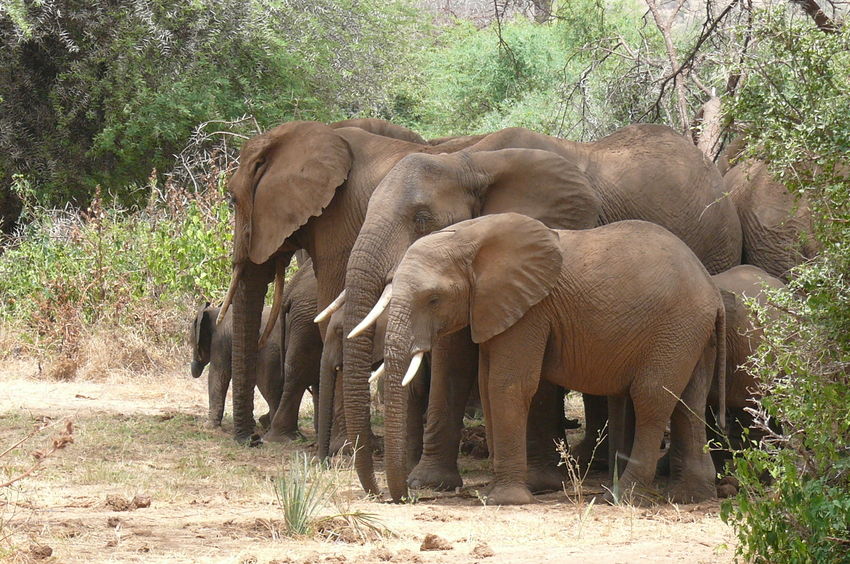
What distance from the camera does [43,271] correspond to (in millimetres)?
14258

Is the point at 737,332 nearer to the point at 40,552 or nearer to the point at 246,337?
the point at 246,337

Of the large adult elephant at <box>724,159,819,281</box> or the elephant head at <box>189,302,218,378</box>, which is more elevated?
the large adult elephant at <box>724,159,819,281</box>

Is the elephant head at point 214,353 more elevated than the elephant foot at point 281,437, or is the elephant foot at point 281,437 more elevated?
the elephant head at point 214,353

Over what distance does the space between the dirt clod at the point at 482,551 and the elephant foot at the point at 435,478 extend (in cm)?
223

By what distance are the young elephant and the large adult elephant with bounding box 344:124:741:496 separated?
1.62 ft

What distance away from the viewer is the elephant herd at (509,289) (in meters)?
7.58

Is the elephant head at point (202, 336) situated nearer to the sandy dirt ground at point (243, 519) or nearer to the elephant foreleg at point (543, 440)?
the sandy dirt ground at point (243, 519)

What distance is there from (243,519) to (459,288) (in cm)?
181

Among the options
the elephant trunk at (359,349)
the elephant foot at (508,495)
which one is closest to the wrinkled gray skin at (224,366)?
the elephant trunk at (359,349)

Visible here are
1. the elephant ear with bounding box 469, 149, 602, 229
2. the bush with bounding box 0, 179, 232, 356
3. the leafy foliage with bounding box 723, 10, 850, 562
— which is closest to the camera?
the leafy foliage with bounding box 723, 10, 850, 562

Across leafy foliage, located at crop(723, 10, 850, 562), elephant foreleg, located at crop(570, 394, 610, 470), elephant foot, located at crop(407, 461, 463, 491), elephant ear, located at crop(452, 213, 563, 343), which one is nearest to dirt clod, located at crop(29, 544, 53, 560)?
leafy foliage, located at crop(723, 10, 850, 562)

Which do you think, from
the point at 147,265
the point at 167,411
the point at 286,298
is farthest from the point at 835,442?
the point at 147,265

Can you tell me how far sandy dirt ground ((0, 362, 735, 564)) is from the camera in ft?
19.0

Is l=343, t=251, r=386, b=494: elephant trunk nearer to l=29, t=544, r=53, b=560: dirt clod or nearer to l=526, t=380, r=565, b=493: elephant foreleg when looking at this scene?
l=526, t=380, r=565, b=493: elephant foreleg
